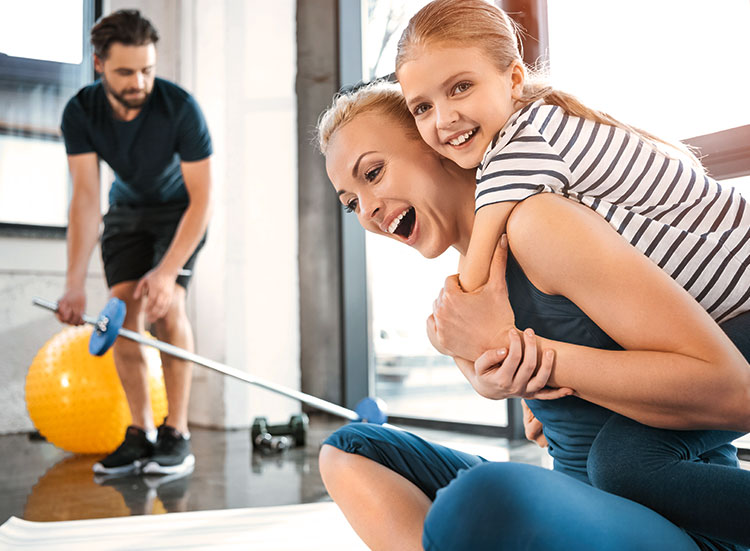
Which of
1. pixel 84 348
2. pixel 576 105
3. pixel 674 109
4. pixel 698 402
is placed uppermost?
pixel 674 109

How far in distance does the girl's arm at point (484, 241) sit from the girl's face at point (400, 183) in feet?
0.63

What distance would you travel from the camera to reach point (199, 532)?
151 centimetres

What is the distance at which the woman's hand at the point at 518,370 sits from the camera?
2.32 feet

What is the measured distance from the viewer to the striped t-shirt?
0.74 m

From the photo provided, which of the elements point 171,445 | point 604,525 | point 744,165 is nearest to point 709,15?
point 744,165

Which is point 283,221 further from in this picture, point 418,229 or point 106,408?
point 418,229

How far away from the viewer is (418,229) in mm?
1005

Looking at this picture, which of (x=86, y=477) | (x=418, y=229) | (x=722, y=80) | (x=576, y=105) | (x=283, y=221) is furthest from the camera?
(x=283, y=221)

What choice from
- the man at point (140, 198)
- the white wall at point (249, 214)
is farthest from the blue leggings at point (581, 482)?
the white wall at point (249, 214)

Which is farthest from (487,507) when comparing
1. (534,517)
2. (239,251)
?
(239,251)

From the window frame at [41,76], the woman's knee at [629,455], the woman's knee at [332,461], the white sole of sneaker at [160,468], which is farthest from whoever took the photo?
the window frame at [41,76]

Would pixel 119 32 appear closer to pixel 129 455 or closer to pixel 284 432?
pixel 129 455

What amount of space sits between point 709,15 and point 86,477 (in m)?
2.35

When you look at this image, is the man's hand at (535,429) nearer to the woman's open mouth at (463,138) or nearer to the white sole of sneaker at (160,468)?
the woman's open mouth at (463,138)
